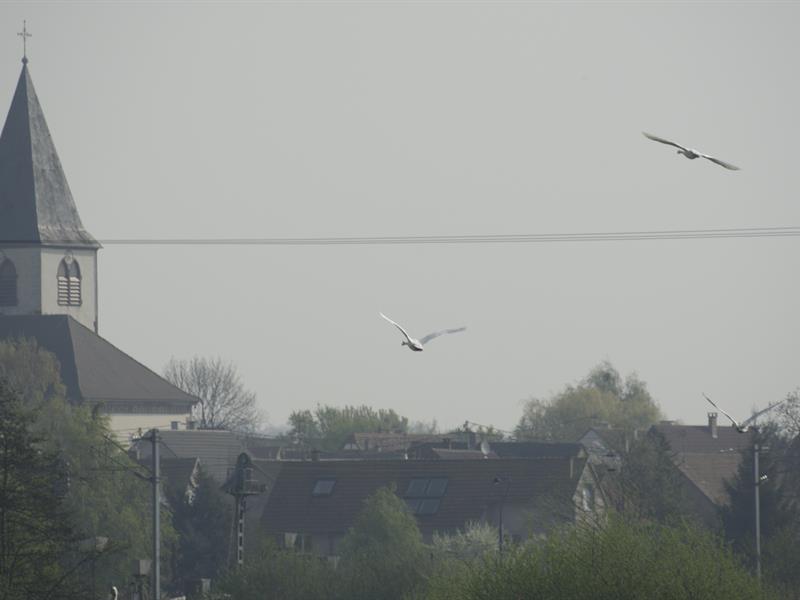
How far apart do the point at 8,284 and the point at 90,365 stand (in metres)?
7.31

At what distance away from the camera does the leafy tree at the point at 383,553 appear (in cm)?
5397

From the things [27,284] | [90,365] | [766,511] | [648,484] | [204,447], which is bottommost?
[766,511]

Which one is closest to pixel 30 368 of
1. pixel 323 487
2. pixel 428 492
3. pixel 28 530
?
pixel 323 487

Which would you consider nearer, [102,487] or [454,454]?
[102,487]

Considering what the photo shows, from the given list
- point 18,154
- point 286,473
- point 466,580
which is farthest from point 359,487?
point 18,154

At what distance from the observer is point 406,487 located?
80.7 meters

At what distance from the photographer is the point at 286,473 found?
273 feet

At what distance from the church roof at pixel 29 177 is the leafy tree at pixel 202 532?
4412 centimetres

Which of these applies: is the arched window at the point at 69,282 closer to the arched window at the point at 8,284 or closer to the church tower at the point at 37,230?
the church tower at the point at 37,230

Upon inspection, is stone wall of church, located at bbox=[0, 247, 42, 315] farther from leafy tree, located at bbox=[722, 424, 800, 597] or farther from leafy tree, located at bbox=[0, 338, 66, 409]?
leafy tree, located at bbox=[722, 424, 800, 597]

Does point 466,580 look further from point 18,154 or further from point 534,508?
point 18,154

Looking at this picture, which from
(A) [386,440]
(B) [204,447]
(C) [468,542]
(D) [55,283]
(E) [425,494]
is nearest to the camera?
(C) [468,542]

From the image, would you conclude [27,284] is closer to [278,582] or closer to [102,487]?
[102,487]

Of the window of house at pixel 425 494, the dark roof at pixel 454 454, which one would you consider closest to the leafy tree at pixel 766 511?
the window of house at pixel 425 494
